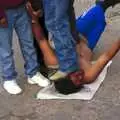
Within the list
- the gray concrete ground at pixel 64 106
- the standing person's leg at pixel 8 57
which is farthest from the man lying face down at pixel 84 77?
the standing person's leg at pixel 8 57

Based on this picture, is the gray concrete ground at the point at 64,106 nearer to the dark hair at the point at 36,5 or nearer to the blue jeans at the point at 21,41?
the blue jeans at the point at 21,41

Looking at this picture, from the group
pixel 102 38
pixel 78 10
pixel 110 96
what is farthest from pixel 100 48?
pixel 78 10

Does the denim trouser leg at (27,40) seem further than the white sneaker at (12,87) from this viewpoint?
No

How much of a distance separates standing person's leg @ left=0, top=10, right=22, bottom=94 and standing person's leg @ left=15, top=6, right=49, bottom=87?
8cm

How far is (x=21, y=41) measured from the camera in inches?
170

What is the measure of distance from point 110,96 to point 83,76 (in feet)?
0.99

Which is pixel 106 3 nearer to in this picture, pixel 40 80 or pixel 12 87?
pixel 40 80

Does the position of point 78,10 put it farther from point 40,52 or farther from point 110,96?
point 110,96

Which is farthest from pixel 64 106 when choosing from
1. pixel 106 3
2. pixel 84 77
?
pixel 106 3

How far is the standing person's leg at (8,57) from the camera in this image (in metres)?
4.13

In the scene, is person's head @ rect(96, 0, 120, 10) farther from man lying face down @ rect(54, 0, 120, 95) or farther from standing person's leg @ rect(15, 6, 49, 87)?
standing person's leg @ rect(15, 6, 49, 87)

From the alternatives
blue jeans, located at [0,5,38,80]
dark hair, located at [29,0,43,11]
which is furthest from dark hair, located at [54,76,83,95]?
dark hair, located at [29,0,43,11]

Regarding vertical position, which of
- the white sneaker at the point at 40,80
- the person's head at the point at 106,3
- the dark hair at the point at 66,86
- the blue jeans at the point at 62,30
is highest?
the blue jeans at the point at 62,30

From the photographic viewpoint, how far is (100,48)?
5160mm
